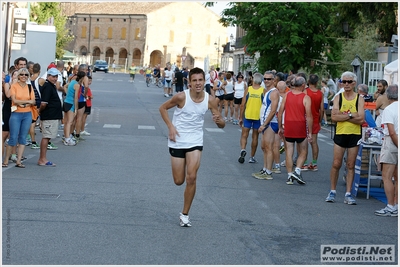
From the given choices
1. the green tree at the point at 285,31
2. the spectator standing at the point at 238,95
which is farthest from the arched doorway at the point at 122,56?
the spectator standing at the point at 238,95

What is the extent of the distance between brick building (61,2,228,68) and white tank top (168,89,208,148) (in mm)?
109333

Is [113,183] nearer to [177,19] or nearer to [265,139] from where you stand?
[265,139]

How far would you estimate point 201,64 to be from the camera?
123 meters

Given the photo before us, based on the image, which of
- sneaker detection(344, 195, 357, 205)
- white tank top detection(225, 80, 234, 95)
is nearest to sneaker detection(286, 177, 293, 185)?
sneaker detection(344, 195, 357, 205)

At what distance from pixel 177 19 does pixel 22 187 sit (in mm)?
111991

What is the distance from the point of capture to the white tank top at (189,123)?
29.5 ft

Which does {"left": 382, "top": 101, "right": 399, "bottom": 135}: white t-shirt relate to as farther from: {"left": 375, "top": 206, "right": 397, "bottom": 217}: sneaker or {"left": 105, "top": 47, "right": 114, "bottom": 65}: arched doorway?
{"left": 105, "top": 47, "right": 114, "bottom": 65}: arched doorway

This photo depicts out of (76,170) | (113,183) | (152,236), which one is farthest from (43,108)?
(152,236)

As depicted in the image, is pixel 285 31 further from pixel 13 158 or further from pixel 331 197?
pixel 331 197

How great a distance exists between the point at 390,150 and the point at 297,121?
2998 millimetres

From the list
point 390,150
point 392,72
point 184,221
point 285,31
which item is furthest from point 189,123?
point 285,31

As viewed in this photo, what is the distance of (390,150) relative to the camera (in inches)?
404

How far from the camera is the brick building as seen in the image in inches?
4732

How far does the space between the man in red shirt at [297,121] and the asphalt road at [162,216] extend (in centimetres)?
35
